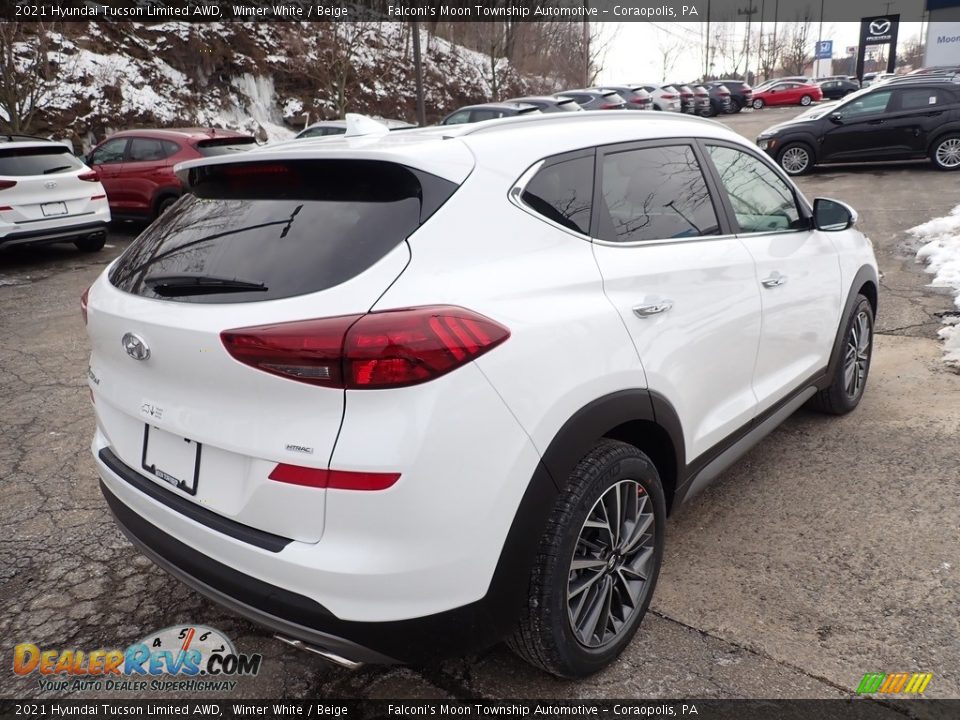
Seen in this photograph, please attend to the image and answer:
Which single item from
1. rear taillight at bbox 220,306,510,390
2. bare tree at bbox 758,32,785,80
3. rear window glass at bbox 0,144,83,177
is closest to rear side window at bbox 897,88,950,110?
rear window glass at bbox 0,144,83,177

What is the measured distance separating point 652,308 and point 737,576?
47.6 inches

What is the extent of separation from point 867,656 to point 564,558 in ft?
3.82

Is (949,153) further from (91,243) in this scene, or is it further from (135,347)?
(135,347)

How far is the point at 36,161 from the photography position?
29.8 feet

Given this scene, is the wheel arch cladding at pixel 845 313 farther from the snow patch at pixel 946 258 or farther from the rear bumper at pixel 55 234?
the rear bumper at pixel 55 234

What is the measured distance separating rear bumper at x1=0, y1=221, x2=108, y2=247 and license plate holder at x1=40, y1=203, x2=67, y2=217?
0.61 ft

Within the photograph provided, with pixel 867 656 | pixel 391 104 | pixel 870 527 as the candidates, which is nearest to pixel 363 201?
pixel 867 656

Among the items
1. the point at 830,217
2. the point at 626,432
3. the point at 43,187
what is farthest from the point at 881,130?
the point at 626,432

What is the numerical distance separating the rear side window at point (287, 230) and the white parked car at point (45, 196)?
787 cm

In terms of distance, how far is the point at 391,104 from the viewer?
29391 mm

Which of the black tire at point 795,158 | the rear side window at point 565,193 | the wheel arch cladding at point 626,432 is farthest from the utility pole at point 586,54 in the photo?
the wheel arch cladding at point 626,432

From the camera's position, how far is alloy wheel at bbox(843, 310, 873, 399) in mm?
4129

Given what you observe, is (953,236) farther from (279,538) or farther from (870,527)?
(279,538)

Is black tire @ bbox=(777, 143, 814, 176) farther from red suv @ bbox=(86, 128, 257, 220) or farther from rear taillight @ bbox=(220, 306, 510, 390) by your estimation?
rear taillight @ bbox=(220, 306, 510, 390)
